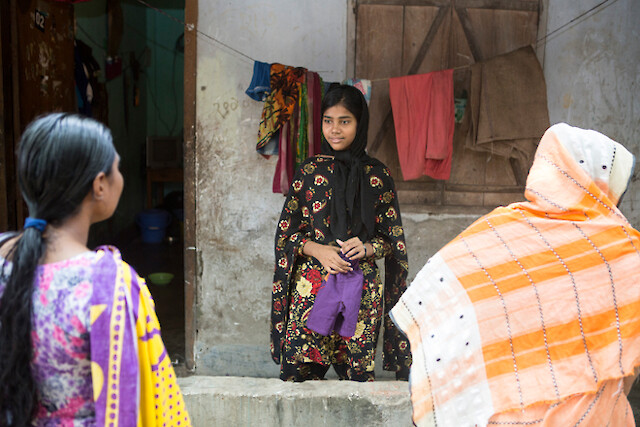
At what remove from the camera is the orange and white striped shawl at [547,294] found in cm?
191

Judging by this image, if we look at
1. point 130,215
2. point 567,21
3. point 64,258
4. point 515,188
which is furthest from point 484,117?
point 130,215

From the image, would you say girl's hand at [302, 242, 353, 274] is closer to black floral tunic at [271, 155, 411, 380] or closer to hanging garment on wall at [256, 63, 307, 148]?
black floral tunic at [271, 155, 411, 380]

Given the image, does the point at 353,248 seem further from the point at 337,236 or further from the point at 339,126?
the point at 339,126

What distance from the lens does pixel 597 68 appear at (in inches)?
160

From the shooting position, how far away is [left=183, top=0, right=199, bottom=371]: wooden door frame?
13.2 feet

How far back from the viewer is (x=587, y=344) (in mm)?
1914

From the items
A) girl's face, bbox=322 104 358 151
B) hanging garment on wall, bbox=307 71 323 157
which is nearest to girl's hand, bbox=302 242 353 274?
girl's face, bbox=322 104 358 151

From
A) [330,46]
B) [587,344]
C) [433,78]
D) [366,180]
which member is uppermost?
[330,46]

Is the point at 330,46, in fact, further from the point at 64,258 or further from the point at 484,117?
the point at 64,258

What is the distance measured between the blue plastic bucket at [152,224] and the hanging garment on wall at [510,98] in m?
5.80

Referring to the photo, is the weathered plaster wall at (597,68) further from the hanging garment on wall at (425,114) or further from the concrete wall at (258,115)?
the hanging garment on wall at (425,114)

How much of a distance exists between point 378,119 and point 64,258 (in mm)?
2843

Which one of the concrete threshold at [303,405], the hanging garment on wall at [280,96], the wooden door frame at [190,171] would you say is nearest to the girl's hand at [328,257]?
the concrete threshold at [303,405]

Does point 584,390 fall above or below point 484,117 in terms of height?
below
